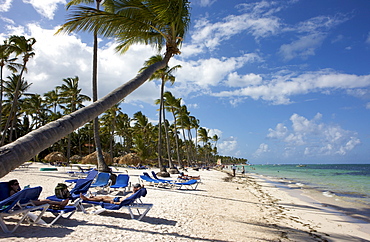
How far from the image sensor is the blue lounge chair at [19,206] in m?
3.98

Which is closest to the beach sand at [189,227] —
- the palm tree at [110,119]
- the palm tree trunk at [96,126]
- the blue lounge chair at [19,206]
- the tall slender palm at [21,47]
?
the blue lounge chair at [19,206]

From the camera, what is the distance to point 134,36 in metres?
7.73

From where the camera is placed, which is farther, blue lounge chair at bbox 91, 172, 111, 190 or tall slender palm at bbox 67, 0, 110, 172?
tall slender palm at bbox 67, 0, 110, 172

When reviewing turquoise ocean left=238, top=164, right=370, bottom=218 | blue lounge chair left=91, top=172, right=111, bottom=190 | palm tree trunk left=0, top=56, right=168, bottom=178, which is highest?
palm tree trunk left=0, top=56, right=168, bottom=178

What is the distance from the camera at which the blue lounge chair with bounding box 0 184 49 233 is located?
3.98 meters

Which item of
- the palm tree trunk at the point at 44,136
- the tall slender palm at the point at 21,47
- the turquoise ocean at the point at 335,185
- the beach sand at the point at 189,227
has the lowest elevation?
the turquoise ocean at the point at 335,185

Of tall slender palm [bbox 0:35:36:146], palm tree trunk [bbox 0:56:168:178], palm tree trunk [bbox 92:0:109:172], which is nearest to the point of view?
palm tree trunk [bbox 0:56:168:178]

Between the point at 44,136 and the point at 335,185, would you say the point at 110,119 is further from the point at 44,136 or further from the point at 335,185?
the point at 44,136

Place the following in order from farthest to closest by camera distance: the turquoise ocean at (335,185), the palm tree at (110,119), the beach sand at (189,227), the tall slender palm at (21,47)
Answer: the palm tree at (110,119) < the tall slender palm at (21,47) < the turquoise ocean at (335,185) < the beach sand at (189,227)

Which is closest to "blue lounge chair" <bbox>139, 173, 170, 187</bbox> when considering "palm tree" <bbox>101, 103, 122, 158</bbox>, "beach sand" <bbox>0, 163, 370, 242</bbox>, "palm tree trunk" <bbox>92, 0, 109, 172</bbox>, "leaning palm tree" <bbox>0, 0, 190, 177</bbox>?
"palm tree trunk" <bbox>92, 0, 109, 172</bbox>

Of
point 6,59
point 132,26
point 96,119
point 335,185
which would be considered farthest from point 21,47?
point 335,185

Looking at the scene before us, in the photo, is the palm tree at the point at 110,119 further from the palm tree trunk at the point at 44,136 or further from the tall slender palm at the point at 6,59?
the palm tree trunk at the point at 44,136

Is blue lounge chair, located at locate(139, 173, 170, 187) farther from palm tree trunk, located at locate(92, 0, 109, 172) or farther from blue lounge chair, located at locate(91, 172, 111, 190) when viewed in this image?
blue lounge chair, located at locate(91, 172, 111, 190)

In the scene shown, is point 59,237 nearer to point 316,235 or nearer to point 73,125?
point 73,125
